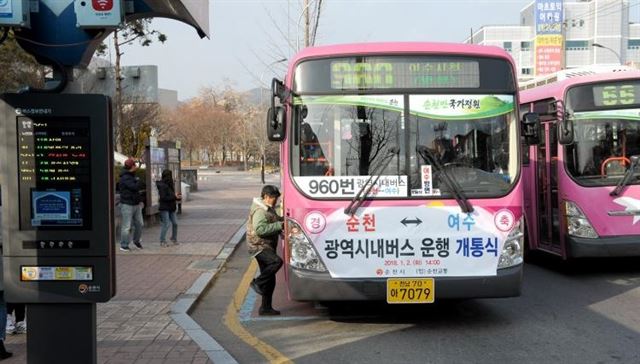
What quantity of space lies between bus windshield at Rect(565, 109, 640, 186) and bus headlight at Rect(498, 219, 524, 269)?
10.6 feet

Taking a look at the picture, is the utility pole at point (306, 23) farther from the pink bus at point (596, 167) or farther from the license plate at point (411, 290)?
the license plate at point (411, 290)

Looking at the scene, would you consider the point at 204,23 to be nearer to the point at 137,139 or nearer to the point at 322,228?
the point at 322,228

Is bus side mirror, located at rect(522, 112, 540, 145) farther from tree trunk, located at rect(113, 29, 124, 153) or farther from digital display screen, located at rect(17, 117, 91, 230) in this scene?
tree trunk, located at rect(113, 29, 124, 153)

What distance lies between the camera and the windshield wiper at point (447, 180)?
627 cm

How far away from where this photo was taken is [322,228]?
20.6 ft

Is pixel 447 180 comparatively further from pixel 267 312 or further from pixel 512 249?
pixel 267 312

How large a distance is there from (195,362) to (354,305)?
112 inches

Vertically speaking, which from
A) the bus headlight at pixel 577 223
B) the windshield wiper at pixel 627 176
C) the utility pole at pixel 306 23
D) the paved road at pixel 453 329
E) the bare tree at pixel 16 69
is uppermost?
the utility pole at pixel 306 23

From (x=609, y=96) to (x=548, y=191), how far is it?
166 cm

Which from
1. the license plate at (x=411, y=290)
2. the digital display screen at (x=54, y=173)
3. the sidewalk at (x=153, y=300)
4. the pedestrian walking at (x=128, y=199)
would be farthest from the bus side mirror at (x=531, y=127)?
the pedestrian walking at (x=128, y=199)

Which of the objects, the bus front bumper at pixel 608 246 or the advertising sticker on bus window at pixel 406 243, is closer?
the advertising sticker on bus window at pixel 406 243

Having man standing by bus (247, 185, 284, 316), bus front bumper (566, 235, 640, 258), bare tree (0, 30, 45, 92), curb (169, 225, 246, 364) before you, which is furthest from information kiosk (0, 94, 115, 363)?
bare tree (0, 30, 45, 92)

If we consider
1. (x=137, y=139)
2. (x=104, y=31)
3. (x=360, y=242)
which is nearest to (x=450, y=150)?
(x=360, y=242)

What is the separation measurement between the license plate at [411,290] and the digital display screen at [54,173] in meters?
3.28
